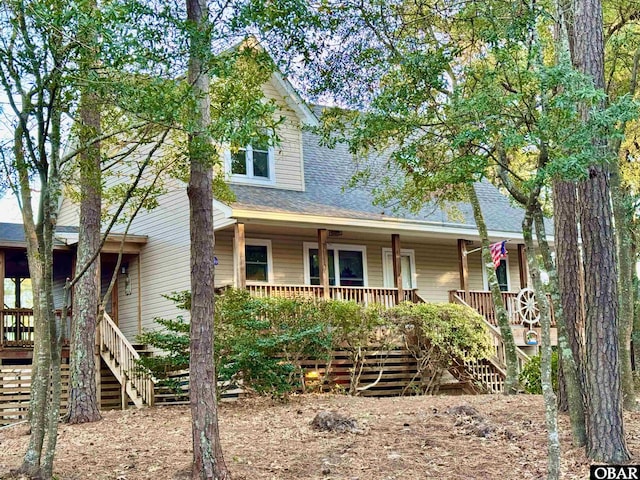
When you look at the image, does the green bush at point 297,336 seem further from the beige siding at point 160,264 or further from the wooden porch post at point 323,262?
the beige siding at point 160,264

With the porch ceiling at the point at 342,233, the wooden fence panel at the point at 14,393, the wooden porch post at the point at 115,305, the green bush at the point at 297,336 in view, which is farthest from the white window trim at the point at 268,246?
the wooden fence panel at the point at 14,393

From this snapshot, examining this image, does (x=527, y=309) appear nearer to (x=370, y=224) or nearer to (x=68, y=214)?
(x=370, y=224)

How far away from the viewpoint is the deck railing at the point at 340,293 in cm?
1576

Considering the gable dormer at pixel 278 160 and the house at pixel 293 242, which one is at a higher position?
the gable dormer at pixel 278 160

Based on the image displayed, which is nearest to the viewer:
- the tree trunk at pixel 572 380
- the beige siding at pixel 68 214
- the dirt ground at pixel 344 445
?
the dirt ground at pixel 344 445

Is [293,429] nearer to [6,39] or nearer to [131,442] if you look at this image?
[131,442]

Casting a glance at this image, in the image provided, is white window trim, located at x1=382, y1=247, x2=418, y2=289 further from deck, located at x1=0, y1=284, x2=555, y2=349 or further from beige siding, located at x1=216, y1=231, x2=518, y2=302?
deck, located at x1=0, y1=284, x2=555, y2=349

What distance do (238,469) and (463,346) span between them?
8.71 meters

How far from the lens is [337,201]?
18156mm

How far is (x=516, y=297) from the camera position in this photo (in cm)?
2011

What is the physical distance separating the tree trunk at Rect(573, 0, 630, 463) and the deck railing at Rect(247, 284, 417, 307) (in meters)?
8.11

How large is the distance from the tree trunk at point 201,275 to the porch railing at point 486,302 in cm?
1215

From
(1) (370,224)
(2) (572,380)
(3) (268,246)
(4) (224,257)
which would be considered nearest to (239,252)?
(4) (224,257)

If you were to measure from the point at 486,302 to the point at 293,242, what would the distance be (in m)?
5.27
